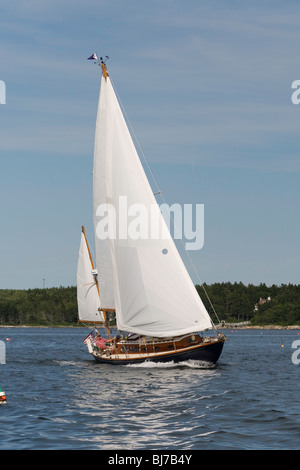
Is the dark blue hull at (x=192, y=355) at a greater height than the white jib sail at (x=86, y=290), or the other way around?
the white jib sail at (x=86, y=290)

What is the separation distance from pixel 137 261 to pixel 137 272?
87cm

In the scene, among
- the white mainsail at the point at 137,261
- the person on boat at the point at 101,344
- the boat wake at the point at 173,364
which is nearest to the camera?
the boat wake at the point at 173,364

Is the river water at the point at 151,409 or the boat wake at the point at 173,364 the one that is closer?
the river water at the point at 151,409

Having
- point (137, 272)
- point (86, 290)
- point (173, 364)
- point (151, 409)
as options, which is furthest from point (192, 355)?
point (86, 290)

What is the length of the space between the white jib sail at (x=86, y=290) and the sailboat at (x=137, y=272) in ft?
44.9

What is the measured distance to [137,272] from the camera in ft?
185

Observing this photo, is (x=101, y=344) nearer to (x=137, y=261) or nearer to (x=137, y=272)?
(x=137, y=272)

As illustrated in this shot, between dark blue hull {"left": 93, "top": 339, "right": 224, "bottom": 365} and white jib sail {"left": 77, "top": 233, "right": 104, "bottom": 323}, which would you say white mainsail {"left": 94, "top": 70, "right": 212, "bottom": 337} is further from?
white jib sail {"left": 77, "top": 233, "right": 104, "bottom": 323}

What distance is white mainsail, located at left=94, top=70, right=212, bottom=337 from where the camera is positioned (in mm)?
54875

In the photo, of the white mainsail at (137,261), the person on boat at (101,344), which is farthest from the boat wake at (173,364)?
the person on boat at (101,344)

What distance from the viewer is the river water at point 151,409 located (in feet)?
91.8

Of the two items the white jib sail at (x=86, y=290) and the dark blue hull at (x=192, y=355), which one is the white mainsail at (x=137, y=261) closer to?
the dark blue hull at (x=192, y=355)

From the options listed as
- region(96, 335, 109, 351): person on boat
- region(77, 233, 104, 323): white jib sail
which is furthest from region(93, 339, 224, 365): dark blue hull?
region(77, 233, 104, 323): white jib sail

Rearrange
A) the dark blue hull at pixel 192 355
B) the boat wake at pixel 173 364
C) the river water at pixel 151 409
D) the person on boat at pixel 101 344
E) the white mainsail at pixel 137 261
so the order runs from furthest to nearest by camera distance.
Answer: the person on boat at pixel 101 344 → the white mainsail at pixel 137 261 → the boat wake at pixel 173 364 → the dark blue hull at pixel 192 355 → the river water at pixel 151 409
